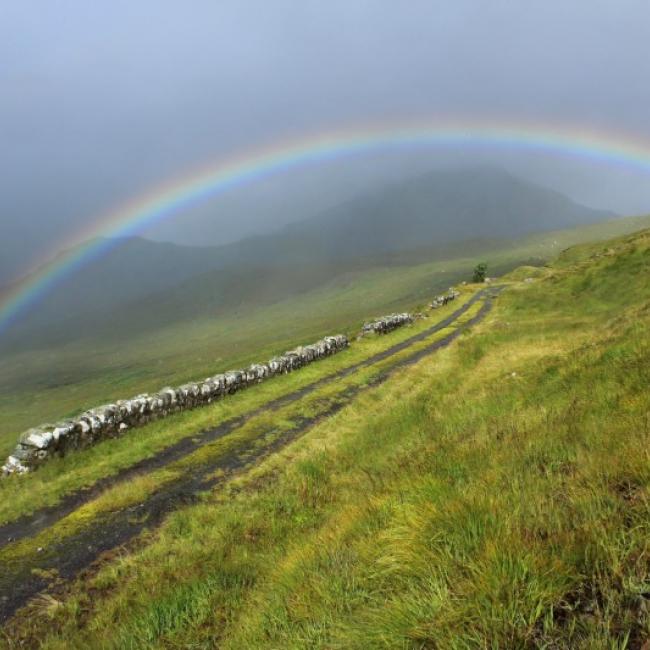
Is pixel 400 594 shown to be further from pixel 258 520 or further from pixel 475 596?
pixel 258 520

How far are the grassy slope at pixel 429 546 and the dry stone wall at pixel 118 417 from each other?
7495 millimetres

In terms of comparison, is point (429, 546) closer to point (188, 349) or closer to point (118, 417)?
point (118, 417)

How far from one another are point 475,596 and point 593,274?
1955 inches

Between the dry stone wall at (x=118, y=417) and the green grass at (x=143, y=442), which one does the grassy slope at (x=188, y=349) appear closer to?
the green grass at (x=143, y=442)

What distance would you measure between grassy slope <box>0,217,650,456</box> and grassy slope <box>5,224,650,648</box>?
5554 centimetres

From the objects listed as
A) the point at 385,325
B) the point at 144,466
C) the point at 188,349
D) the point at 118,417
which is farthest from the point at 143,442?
the point at 188,349

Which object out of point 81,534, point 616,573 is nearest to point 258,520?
point 81,534

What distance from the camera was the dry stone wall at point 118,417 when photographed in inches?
537

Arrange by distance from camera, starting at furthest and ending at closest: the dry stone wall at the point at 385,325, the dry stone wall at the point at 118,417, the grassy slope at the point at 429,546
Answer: the dry stone wall at the point at 385,325
the dry stone wall at the point at 118,417
the grassy slope at the point at 429,546

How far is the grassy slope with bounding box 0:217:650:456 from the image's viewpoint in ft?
256

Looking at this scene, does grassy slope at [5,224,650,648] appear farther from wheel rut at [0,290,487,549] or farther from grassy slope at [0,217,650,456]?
grassy slope at [0,217,650,456]

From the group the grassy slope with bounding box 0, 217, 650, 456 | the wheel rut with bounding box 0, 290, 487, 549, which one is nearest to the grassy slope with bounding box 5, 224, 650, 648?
the wheel rut with bounding box 0, 290, 487, 549

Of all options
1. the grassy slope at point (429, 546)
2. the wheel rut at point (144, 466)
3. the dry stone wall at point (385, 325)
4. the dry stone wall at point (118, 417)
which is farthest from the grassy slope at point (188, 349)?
the grassy slope at point (429, 546)

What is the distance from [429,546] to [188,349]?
423ft
